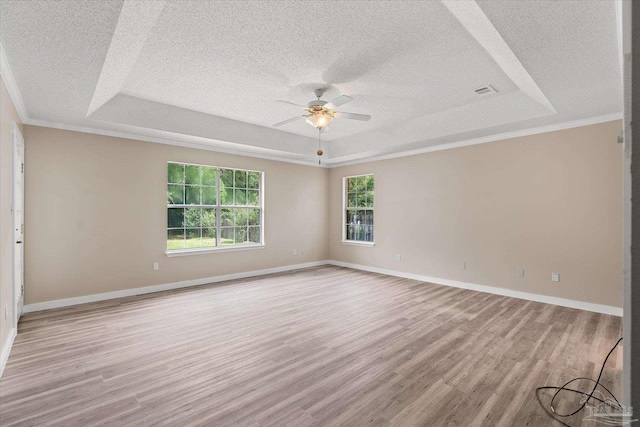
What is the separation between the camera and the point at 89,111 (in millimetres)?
3826

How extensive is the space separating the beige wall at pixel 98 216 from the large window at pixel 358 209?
2822 mm

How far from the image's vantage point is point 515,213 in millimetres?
4789

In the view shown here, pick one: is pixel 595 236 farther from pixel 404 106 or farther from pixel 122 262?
pixel 122 262

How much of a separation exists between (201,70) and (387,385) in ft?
11.4

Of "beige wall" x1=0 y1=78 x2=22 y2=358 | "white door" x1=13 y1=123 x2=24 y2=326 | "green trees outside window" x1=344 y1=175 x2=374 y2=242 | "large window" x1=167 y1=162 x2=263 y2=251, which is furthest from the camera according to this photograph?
"green trees outside window" x1=344 y1=175 x2=374 y2=242

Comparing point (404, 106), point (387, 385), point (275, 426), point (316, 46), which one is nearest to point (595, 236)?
point (404, 106)

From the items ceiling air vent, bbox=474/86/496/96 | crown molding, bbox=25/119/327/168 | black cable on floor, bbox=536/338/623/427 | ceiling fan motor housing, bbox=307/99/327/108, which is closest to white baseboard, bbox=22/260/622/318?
black cable on floor, bbox=536/338/623/427

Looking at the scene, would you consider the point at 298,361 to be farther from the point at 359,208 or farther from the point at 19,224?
the point at 359,208

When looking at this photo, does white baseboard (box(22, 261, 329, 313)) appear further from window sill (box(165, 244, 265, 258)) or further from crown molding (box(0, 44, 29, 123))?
crown molding (box(0, 44, 29, 123))

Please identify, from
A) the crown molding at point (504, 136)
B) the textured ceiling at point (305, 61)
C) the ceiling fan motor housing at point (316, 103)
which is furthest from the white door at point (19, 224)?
the crown molding at point (504, 136)

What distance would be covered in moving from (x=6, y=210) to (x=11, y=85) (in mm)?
1171

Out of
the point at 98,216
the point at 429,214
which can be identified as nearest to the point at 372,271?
the point at 429,214

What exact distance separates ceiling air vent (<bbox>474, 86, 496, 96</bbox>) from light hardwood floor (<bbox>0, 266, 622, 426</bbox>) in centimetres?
279

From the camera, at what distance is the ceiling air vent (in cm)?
370
